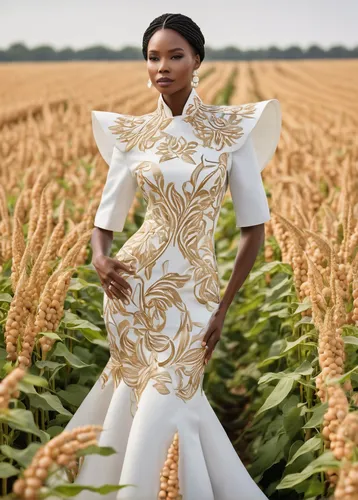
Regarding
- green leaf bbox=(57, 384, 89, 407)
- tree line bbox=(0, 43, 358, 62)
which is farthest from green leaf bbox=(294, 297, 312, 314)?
tree line bbox=(0, 43, 358, 62)

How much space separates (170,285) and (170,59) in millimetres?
759

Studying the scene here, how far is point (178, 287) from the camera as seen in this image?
2643mm

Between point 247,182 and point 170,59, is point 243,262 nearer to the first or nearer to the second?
point 247,182

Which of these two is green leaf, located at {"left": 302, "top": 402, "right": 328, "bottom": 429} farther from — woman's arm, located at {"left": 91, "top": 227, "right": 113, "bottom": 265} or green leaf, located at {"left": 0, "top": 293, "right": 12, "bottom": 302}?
green leaf, located at {"left": 0, "top": 293, "right": 12, "bottom": 302}

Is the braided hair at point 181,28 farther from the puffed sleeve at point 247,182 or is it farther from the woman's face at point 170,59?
the puffed sleeve at point 247,182

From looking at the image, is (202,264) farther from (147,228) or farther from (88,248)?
(88,248)

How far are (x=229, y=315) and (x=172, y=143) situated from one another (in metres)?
3.03

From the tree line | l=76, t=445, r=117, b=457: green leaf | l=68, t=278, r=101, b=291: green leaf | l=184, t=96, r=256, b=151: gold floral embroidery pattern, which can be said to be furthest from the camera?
the tree line

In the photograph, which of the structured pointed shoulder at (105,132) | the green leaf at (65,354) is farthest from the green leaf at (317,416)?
the structured pointed shoulder at (105,132)

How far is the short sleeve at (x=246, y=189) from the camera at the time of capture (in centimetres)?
268

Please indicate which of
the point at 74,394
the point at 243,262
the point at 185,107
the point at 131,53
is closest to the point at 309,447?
the point at 243,262

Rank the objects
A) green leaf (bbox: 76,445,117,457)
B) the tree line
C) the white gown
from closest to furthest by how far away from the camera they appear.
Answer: green leaf (bbox: 76,445,117,457)
the white gown
the tree line

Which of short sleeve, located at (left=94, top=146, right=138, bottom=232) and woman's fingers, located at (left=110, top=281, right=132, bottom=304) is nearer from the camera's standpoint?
woman's fingers, located at (left=110, top=281, right=132, bottom=304)

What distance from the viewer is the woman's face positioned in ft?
8.58
